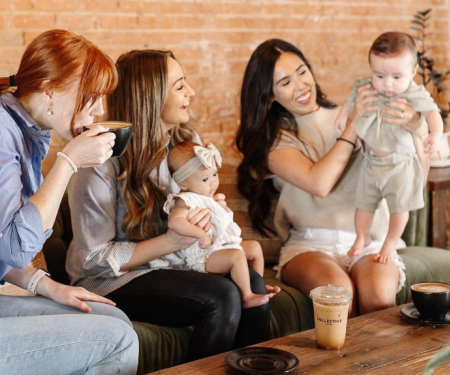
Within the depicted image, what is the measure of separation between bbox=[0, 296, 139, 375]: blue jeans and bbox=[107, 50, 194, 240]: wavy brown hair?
0.55 m

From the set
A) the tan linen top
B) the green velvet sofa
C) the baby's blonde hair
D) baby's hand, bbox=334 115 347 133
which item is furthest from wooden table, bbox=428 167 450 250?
the baby's blonde hair

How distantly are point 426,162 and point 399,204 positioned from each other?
0.22 meters

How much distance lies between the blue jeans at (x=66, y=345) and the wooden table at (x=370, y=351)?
0.17 meters

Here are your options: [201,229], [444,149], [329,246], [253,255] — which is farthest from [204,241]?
[444,149]

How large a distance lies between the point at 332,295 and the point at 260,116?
1.08m

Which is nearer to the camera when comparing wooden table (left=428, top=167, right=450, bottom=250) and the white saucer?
wooden table (left=428, top=167, right=450, bottom=250)

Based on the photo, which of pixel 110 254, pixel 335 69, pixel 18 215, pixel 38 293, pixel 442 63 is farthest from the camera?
pixel 442 63

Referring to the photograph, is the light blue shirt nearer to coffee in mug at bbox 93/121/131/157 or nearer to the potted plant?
coffee in mug at bbox 93/121/131/157

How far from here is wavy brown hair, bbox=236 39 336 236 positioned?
2844 mm

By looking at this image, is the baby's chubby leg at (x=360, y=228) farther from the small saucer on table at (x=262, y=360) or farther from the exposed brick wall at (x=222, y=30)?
→ the exposed brick wall at (x=222, y=30)

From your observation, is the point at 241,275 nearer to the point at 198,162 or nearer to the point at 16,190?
the point at 198,162

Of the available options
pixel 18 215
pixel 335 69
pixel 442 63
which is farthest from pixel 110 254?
pixel 442 63

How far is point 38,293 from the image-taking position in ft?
6.97

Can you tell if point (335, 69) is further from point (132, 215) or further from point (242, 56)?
point (132, 215)
